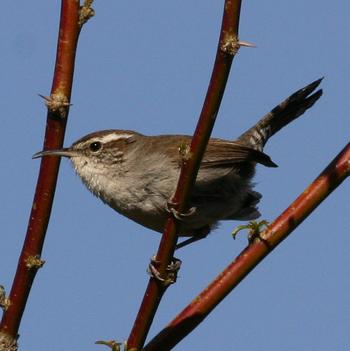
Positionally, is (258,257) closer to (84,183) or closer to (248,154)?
(248,154)

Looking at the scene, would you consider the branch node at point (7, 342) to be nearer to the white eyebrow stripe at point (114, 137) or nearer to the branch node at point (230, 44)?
the branch node at point (230, 44)

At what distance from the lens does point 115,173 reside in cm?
504

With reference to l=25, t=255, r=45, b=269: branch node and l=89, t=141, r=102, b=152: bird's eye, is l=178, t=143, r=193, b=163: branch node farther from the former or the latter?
l=89, t=141, r=102, b=152: bird's eye

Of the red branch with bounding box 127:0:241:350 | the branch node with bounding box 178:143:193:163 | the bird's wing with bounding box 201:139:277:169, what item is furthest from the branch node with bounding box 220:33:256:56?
the bird's wing with bounding box 201:139:277:169

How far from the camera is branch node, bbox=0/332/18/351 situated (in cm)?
230

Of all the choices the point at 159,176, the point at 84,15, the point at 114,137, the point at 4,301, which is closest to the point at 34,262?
the point at 4,301

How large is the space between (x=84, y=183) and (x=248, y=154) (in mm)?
1329

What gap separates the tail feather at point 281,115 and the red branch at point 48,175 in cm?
386

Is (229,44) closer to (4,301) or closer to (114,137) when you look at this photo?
(4,301)

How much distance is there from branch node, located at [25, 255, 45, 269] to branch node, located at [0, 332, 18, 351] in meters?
0.26

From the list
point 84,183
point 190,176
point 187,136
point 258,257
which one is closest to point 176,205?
point 190,176

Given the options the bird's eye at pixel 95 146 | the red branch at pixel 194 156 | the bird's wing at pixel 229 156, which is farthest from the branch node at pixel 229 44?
the bird's eye at pixel 95 146

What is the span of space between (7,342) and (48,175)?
621 mm

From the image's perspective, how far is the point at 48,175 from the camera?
2.36 meters
